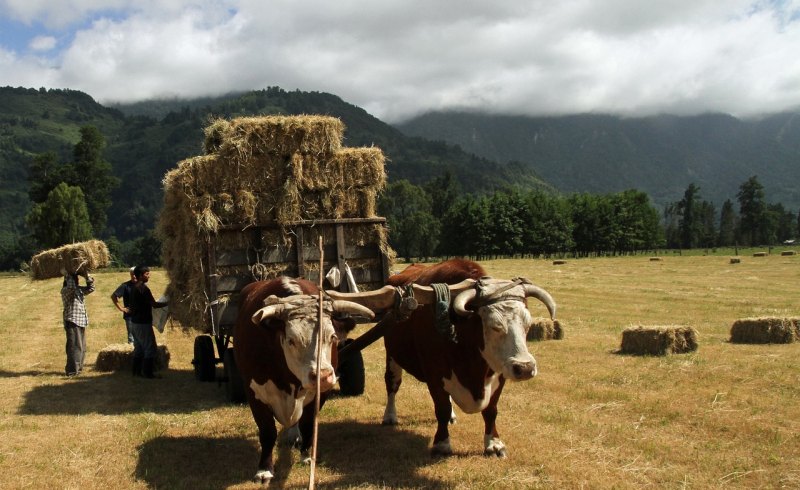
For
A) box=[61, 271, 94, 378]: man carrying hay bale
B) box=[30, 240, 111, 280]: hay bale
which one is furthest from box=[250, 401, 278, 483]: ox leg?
box=[30, 240, 111, 280]: hay bale

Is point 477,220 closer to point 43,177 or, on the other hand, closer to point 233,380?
point 43,177

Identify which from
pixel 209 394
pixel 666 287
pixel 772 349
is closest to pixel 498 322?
pixel 209 394

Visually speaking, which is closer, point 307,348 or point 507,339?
point 307,348

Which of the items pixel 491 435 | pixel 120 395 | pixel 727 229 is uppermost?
pixel 727 229

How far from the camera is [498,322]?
21.1 ft

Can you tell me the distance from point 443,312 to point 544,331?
973cm

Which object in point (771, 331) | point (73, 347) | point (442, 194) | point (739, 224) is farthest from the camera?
point (442, 194)

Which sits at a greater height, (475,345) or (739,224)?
(739,224)

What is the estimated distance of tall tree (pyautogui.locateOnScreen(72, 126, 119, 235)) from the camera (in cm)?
7875

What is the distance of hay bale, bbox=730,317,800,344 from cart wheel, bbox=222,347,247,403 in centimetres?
1129

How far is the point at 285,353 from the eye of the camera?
640 cm

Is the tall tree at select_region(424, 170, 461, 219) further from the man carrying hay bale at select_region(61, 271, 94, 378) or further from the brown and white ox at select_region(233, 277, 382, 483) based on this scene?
the brown and white ox at select_region(233, 277, 382, 483)

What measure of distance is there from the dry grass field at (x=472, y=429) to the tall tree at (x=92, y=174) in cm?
6978

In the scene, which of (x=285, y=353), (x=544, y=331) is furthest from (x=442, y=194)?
(x=285, y=353)
